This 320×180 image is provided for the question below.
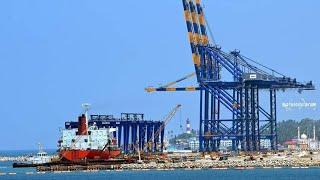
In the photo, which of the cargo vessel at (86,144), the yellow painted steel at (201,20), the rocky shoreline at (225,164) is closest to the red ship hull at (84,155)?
the cargo vessel at (86,144)

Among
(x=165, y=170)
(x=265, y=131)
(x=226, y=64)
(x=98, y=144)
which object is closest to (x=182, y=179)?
(x=165, y=170)

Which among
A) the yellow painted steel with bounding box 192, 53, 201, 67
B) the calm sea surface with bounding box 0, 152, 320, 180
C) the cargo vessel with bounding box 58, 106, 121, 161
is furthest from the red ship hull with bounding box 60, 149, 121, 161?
the yellow painted steel with bounding box 192, 53, 201, 67

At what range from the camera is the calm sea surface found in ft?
363

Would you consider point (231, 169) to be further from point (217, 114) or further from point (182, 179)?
point (217, 114)

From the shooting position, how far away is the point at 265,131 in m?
178

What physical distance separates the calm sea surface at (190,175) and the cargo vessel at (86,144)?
35.2ft

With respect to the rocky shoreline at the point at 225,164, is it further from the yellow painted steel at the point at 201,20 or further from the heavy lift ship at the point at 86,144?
the yellow painted steel at the point at 201,20

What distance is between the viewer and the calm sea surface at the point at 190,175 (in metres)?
Result: 111

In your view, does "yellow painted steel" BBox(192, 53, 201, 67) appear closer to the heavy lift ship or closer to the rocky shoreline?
the heavy lift ship

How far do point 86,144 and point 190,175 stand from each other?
28.9 m

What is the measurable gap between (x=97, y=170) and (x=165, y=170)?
8.19m

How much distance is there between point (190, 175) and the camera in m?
115

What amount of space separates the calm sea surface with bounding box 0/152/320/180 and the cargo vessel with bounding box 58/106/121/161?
1074 centimetres

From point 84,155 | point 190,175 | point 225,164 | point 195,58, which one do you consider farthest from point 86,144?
point 195,58
